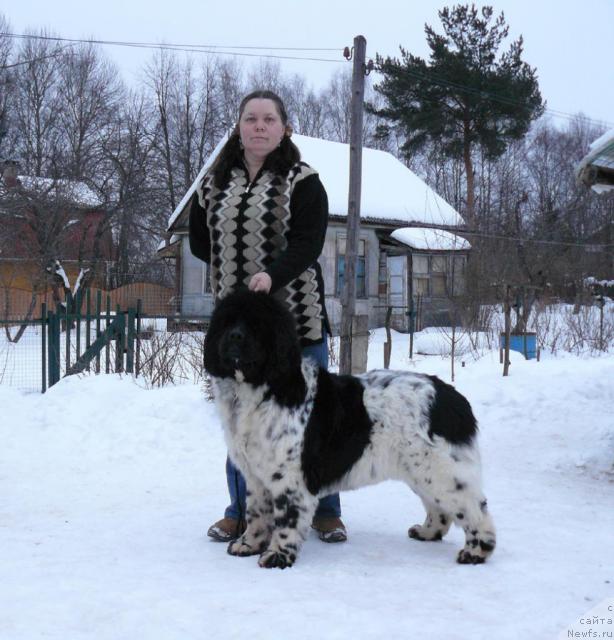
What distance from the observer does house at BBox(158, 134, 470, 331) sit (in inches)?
823

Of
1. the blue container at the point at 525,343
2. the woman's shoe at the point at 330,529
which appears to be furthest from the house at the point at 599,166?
the blue container at the point at 525,343

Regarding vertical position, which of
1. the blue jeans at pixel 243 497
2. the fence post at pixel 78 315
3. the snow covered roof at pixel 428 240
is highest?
the snow covered roof at pixel 428 240

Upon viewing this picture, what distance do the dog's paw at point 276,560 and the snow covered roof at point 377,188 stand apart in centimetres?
1692

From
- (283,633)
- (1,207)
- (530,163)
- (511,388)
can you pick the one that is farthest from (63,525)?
(530,163)

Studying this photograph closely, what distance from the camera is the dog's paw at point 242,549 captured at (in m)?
3.79

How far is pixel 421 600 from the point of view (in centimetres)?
308

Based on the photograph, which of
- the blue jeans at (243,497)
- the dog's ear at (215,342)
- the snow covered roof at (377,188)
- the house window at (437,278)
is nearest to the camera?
the dog's ear at (215,342)

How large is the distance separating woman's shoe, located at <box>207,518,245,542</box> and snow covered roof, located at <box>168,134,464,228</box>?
53.8ft

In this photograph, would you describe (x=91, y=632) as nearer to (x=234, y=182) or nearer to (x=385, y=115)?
(x=234, y=182)

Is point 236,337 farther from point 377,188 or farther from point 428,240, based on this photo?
point 377,188

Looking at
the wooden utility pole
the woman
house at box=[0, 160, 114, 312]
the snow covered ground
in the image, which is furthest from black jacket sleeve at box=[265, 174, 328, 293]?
house at box=[0, 160, 114, 312]

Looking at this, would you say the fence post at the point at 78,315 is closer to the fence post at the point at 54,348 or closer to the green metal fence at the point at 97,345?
the green metal fence at the point at 97,345

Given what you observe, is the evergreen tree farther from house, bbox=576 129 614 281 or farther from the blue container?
house, bbox=576 129 614 281

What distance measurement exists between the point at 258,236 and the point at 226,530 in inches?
66.6
